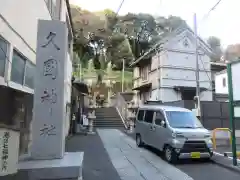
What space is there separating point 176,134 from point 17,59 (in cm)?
622

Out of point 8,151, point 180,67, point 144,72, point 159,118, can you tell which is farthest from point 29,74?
point 144,72

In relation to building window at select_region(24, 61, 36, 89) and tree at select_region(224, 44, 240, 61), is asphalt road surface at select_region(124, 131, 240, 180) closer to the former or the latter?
tree at select_region(224, 44, 240, 61)

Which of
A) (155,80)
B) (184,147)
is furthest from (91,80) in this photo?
(184,147)

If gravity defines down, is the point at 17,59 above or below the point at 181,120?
above

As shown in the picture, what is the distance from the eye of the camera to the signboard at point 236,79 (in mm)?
8062

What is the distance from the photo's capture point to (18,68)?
572 cm

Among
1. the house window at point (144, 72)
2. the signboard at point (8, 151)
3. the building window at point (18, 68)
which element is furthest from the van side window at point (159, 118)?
the house window at point (144, 72)

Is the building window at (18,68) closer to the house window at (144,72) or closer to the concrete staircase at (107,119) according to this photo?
the concrete staircase at (107,119)

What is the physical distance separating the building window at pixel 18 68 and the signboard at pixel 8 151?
262 cm

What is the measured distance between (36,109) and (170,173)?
16.3ft

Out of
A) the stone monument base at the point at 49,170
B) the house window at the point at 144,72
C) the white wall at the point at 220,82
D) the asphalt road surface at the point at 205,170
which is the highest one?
the house window at the point at 144,72

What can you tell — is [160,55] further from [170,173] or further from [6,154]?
[6,154]

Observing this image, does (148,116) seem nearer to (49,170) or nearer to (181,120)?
(181,120)

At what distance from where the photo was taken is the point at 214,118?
1350 cm
